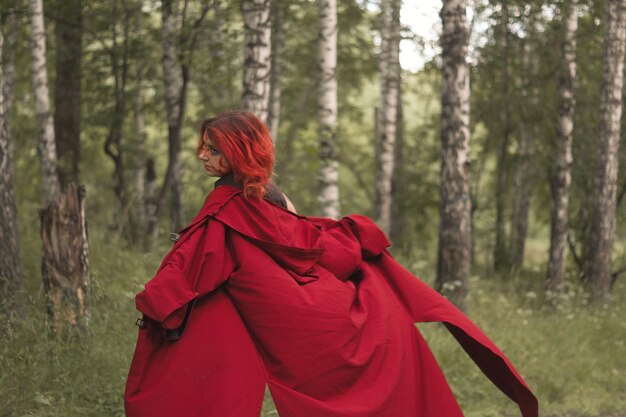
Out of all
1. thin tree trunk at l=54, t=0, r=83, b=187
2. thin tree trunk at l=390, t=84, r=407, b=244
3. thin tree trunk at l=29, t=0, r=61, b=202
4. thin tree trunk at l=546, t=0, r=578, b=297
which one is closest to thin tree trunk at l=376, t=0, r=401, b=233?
thin tree trunk at l=390, t=84, r=407, b=244

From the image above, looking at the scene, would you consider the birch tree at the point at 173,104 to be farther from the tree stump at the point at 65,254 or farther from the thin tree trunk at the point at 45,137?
the tree stump at the point at 65,254

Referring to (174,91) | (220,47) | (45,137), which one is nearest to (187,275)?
(220,47)

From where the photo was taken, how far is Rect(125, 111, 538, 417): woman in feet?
13.7

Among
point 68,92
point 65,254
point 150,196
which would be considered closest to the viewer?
point 65,254

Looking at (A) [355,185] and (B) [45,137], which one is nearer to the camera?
(B) [45,137]

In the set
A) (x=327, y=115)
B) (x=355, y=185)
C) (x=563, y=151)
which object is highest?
(x=327, y=115)

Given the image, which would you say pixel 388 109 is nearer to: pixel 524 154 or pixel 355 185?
pixel 524 154

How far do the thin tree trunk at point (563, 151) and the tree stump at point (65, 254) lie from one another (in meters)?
9.06

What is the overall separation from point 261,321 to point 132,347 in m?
2.81

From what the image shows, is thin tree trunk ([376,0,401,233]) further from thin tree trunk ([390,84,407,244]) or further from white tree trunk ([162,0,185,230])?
white tree trunk ([162,0,185,230])

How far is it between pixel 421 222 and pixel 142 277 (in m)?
12.3

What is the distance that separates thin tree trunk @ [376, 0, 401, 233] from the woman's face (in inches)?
495

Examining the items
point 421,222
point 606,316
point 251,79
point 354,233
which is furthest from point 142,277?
point 421,222

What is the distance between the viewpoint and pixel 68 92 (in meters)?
13.2
